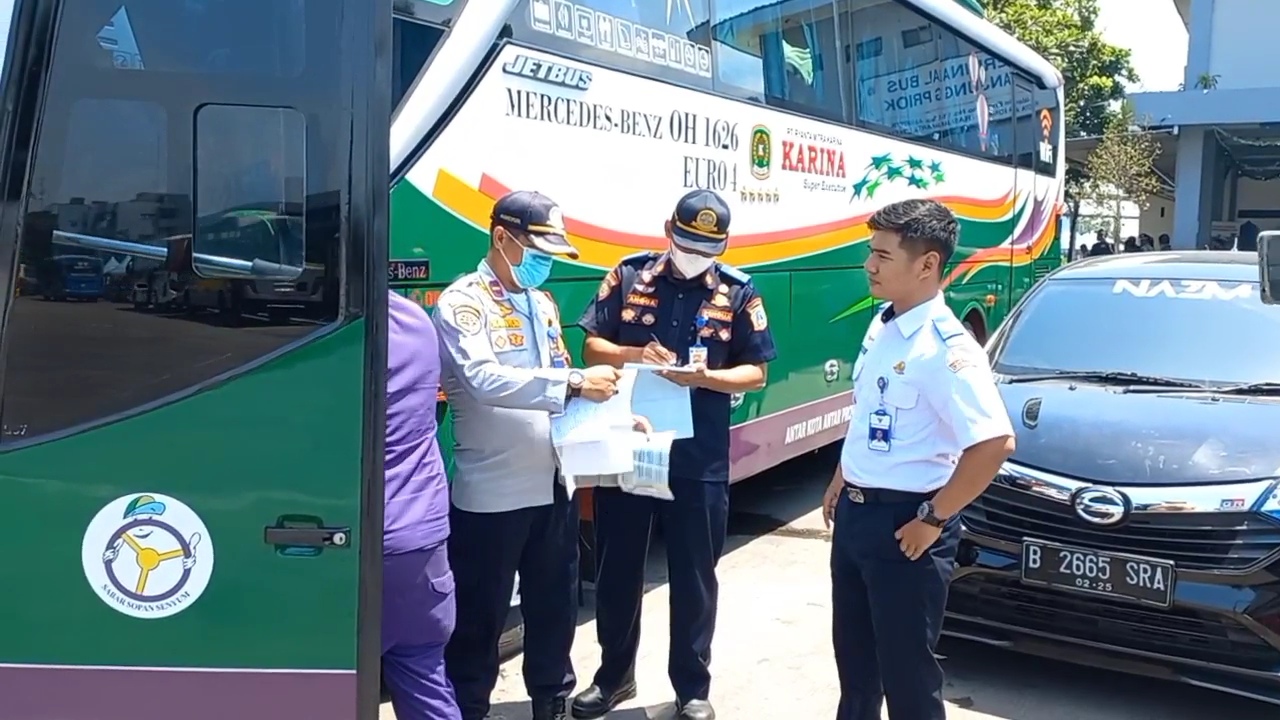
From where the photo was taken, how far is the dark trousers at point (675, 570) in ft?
12.6

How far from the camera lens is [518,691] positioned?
4254 mm

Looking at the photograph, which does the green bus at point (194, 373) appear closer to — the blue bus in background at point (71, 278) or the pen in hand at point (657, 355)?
the blue bus in background at point (71, 278)

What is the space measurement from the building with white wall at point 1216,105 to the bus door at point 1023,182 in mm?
12925

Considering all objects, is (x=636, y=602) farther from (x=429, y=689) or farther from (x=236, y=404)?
(x=236, y=404)

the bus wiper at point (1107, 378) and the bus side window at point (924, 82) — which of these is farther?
the bus side window at point (924, 82)

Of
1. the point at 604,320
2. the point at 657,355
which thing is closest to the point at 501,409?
the point at 657,355

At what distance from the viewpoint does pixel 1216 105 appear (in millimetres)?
21438

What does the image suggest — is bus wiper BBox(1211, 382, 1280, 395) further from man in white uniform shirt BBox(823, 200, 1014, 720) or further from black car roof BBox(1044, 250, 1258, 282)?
man in white uniform shirt BBox(823, 200, 1014, 720)

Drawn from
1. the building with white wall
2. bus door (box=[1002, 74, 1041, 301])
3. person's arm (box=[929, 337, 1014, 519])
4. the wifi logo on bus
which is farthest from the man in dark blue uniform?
the building with white wall

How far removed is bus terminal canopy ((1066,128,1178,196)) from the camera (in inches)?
994

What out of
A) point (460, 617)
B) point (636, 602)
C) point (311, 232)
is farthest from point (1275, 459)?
point (311, 232)

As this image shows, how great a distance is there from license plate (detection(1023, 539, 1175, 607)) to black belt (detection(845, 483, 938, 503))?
1.38m

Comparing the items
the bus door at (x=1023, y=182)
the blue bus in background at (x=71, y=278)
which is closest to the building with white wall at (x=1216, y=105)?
the bus door at (x=1023, y=182)

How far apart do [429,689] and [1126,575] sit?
2.52 metres
